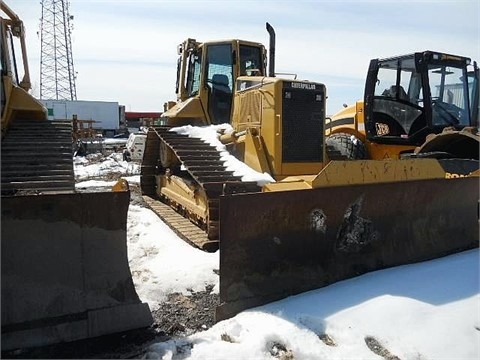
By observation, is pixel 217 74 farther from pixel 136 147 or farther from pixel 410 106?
pixel 136 147

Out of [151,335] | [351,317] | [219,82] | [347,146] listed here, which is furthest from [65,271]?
[219,82]

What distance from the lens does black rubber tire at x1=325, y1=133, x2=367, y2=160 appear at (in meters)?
7.30

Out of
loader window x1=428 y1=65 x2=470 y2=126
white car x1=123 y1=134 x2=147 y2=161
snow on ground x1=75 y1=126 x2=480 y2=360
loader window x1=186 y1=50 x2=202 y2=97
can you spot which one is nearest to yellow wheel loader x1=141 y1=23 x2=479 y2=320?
snow on ground x1=75 y1=126 x2=480 y2=360

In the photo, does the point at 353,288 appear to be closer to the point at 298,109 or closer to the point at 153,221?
the point at 298,109

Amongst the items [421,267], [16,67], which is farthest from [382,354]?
[16,67]

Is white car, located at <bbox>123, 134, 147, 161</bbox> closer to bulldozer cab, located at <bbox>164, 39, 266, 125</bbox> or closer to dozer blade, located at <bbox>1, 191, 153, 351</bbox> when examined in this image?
Result: bulldozer cab, located at <bbox>164, 39, 266, 125</bbox>

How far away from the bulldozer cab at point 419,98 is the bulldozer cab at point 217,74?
83.0 inches

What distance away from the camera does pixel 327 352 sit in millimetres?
3143

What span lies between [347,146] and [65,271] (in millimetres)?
5181

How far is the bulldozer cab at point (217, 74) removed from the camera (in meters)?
8.04

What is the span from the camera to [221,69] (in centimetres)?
812

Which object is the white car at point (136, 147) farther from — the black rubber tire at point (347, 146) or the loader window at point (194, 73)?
the black rubber tire at point (347, 146)

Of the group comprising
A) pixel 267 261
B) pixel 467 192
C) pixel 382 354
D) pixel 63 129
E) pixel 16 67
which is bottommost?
pixel 382 354

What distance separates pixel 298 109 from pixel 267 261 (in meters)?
2.56
